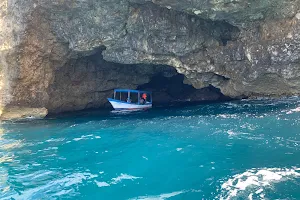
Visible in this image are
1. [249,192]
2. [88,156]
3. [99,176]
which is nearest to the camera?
[249,192]

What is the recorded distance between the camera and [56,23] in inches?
1007

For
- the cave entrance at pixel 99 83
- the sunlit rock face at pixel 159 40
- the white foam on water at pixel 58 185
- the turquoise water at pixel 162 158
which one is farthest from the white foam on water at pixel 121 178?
the cave entrance at pixel 99 83

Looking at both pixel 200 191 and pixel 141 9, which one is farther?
pixel 141 9

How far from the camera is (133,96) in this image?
35812mm

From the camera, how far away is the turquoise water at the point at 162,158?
11.4 m

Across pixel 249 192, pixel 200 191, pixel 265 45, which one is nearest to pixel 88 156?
pixel 200 191

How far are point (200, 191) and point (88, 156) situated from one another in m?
6.75

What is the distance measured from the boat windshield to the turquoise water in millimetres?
8320

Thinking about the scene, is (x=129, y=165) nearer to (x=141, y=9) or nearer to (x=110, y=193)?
(x=110, y=193)

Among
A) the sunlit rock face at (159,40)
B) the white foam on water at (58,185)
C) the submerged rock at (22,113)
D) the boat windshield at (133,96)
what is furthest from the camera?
the boat windshield at (133,96)

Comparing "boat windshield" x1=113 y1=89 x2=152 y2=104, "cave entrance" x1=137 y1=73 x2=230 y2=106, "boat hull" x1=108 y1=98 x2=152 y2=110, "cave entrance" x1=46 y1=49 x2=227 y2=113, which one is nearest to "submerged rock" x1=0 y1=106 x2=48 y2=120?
"cave entrance" x1=46 y1=49 x2=227 y2=113

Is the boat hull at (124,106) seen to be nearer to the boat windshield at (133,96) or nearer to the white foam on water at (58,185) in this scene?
the boat windshield at (133,96)

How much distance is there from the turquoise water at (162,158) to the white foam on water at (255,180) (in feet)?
0.11

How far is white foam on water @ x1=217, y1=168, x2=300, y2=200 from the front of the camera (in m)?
10.6
